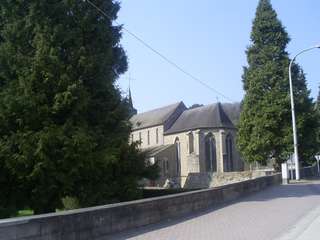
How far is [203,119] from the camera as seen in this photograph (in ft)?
223

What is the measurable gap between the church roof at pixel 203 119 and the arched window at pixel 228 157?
204 centimetres

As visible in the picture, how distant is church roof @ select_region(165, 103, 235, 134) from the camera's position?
2584 inches

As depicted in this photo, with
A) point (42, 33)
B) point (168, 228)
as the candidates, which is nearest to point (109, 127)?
point (42, 33)

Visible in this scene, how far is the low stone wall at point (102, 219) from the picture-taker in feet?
26.5

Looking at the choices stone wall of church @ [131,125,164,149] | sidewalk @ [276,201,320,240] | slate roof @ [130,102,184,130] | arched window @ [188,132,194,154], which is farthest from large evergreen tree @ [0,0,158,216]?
slate roof @ [130,102,184,130]

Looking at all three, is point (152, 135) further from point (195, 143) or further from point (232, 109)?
point (232, 109)

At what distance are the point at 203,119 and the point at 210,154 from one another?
5560 millimetres

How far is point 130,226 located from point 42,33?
39.5ft

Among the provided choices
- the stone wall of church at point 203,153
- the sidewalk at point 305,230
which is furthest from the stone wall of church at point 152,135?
the sidewalk at point 305,230

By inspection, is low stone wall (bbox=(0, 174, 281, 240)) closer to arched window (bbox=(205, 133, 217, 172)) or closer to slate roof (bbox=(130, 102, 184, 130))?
arched window (bbox=(205, 133, 217, 172))

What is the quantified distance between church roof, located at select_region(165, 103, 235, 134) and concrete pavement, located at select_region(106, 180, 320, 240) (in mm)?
48690

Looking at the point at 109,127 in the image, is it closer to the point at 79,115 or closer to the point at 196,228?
the point at 79,115

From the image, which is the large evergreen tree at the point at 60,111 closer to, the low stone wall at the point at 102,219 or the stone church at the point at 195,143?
the low stone wall at the point at 102,219

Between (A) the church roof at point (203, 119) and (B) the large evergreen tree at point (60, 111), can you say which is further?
(A) the church roof at point (203, 119)
